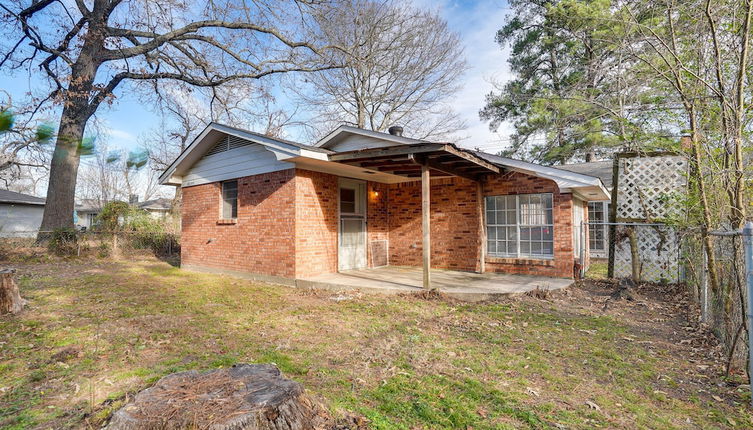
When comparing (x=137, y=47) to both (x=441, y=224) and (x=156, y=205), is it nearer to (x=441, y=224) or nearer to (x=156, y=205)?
(x=441, y=224)

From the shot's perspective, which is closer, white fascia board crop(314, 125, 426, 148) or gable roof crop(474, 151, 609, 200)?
gable roof crop(474, 151, 609, 200)

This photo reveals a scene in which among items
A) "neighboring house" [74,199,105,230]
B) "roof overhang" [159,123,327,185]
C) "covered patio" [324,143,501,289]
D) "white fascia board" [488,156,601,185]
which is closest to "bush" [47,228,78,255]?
"roof overhang" [159,123,327,185]

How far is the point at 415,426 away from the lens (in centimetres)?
260

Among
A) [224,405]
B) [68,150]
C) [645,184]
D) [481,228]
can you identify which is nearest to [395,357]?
[224,405]

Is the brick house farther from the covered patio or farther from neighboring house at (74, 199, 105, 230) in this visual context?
neighboring house at (74, 199, 105, 230)

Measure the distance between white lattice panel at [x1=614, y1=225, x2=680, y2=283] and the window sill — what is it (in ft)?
7.24

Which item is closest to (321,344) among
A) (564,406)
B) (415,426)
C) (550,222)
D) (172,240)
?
(415,426)

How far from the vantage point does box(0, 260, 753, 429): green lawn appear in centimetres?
281

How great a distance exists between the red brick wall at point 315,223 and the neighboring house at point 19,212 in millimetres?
21900

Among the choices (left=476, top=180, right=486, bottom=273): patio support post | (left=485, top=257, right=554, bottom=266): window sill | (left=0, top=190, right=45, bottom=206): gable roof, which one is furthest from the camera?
(left=0, top=190, right=45, bottom=206): gable roof

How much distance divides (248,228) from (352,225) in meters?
2.68

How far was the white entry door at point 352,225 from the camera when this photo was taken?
370 inches

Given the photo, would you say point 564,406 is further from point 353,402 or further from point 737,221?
point 737,221

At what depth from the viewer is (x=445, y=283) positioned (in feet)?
24.7
